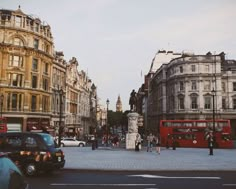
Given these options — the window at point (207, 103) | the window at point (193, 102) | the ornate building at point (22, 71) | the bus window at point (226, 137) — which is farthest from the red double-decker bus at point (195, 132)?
the window at point (193, 102)

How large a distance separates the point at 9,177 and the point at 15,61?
151ft

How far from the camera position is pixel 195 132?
37312mm

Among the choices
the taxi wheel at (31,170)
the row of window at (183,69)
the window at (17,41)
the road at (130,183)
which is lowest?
the road at (130,183)

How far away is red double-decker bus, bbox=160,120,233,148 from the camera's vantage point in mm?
36625

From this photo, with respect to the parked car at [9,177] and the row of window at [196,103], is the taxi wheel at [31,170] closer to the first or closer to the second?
the parked car at [9,177]

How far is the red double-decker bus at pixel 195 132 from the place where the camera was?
36.6 metres

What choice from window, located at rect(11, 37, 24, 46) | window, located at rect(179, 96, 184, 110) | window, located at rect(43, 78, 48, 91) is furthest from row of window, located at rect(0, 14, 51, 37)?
window, located at rect(179, 96, 184, 110)

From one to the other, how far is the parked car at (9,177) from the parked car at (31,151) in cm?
806

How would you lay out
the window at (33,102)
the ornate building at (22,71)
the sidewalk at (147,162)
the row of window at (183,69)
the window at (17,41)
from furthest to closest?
the row of window at (183,69)
the window at (33,102)
the window at (17,41)
the ornate building at (22,71)
the sidewalk at (147,162)

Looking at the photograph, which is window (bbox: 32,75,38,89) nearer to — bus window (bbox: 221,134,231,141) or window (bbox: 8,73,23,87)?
window (bbox: 8,73,23,87)

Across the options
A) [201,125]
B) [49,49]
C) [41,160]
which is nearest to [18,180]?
[41,160]

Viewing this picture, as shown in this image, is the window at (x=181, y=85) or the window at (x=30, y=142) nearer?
the window at (x=30, y=142)

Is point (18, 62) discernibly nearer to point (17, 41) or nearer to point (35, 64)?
point (35, 64)

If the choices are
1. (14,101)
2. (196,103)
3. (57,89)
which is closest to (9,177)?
(14,101)
